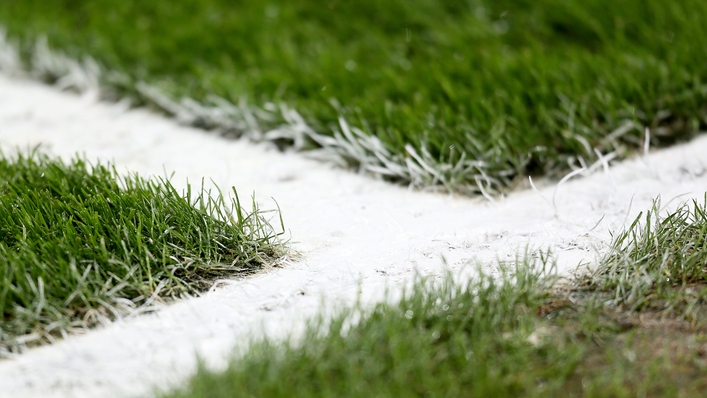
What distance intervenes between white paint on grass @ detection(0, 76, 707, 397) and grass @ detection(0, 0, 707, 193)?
156 millimetres

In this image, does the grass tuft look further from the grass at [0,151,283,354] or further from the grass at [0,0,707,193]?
the grass at [0,151,283,354]

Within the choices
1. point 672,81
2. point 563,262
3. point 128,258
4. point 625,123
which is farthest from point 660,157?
point 128,258

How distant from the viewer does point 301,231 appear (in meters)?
1.80

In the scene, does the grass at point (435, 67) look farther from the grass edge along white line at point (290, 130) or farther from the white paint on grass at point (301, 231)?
the white paint on grass at point (301, 231)

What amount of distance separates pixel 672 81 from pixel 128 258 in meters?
1.91

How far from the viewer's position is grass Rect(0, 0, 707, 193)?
2.18 m

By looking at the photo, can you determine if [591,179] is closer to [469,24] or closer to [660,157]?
[660,157]

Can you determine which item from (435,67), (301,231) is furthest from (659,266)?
(435,67)

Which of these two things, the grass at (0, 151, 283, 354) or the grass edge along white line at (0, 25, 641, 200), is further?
the grass edge along white line at (0, 25, 641, 200)

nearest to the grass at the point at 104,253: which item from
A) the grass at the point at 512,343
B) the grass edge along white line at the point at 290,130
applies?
the grass at the point at 512,343

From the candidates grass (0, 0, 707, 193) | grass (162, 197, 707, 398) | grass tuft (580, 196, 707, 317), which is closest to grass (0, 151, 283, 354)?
grass (162, 197, 707, 398)

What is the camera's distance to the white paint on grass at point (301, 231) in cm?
130

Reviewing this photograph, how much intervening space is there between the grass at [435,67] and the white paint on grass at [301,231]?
0.16 meters

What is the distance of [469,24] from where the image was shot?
3062 mm
